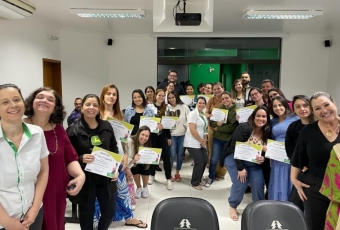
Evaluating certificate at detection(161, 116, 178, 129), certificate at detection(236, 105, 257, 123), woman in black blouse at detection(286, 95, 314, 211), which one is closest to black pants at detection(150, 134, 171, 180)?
certificate at detection(161, 116, 178, 129)

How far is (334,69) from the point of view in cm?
707

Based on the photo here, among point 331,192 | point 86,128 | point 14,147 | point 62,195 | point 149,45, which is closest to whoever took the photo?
point 14,147

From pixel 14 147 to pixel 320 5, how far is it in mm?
4758

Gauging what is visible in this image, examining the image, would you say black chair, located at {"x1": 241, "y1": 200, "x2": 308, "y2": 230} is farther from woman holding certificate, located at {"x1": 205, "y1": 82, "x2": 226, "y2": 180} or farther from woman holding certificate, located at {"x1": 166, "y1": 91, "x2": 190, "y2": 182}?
woman holding certificate, located at {"x1": 166, "y1": 91, "x2": 190, "y2": 182}

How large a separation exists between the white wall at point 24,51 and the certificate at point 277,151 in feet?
13.7

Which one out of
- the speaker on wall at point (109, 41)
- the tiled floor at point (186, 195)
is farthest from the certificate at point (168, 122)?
the speaker on wall at point (109, 41)

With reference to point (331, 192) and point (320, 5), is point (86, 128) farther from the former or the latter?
point (320, 5)

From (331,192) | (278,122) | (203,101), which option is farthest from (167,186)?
(331,192)

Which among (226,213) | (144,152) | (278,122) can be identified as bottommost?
→ (226,213)

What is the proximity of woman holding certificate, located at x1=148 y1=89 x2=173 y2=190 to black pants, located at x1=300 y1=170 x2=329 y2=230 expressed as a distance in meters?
2.38

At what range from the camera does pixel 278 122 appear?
2951 millimetres

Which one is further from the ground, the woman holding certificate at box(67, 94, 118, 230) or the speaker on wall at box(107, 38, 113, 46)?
the speaker on wall at box(107, 38, 113, 46)

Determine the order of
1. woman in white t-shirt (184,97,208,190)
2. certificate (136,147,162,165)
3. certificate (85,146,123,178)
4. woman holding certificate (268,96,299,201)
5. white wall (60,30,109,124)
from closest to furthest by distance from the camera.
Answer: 1. certificate (85,146,123,178)
2. woman holding certificate (268,96,299,201)
3. certificate (136,147,162,165)
4. woman in white t-shirt (184,97,208,190)
5. white wall (60,30,109,124)

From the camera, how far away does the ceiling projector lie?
356 centimetres
